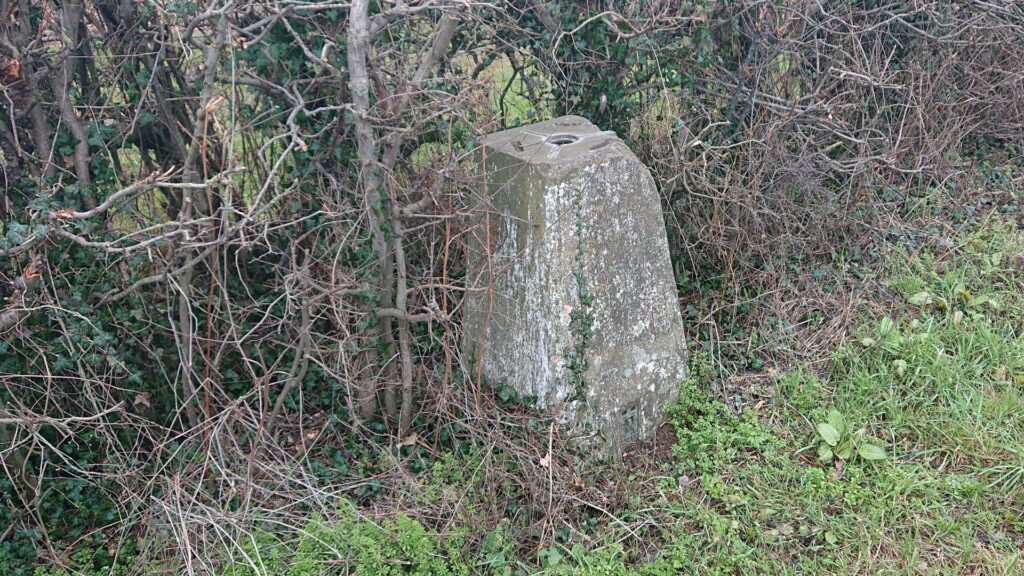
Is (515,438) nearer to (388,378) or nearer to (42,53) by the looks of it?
(388,378)

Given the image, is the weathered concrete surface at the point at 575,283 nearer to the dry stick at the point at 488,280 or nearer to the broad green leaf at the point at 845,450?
the dry stick at the point at 488,280

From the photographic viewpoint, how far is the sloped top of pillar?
3.63 metres

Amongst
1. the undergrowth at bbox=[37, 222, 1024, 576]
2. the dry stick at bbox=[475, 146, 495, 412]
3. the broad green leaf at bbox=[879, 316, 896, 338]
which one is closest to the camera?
the undergrowth at bbox=[37, 222, 1024, 576]

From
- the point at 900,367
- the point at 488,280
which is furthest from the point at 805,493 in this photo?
the point at 488,280

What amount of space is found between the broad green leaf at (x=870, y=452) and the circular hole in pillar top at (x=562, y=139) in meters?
1.88

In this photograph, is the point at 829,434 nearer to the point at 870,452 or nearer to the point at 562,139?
the point at 870,452

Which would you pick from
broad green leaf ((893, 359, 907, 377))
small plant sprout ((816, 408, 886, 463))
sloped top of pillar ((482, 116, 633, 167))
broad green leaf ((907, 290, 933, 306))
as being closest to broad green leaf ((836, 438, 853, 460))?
small plant sprout ((816, 408, 886, 463))

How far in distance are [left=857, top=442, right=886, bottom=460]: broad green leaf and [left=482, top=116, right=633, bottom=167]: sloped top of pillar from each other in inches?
65.6

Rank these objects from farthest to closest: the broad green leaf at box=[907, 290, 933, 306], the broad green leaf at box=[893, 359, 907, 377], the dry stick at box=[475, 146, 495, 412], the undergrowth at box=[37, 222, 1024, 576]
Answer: the broad green leaf at box=[907, 290, 933, 306] → the broad green leaf at box=[893, 359, 907, 377] → the dry stick at box=[475, 146, 495, 412] → the undergrowth at box=[37, 222, 1024, 576]

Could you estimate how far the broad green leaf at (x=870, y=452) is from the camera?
3.69m

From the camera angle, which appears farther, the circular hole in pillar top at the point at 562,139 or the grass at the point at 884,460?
the circular hole in pillar top at the point at 562,139

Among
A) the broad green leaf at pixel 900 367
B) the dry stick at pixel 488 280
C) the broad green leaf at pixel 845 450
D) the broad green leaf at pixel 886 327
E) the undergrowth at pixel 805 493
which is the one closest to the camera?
the undergrowth at pixel 805 493

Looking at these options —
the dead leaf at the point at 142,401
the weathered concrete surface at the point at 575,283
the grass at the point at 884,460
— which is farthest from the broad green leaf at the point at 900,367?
the dead leaf at the point at 142,401

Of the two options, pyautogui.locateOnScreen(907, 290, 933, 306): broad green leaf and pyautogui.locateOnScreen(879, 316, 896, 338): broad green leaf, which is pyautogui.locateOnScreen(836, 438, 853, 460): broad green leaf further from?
pyautogui.locateOnScreen(907, 290, 933, 306): broad green leaf
